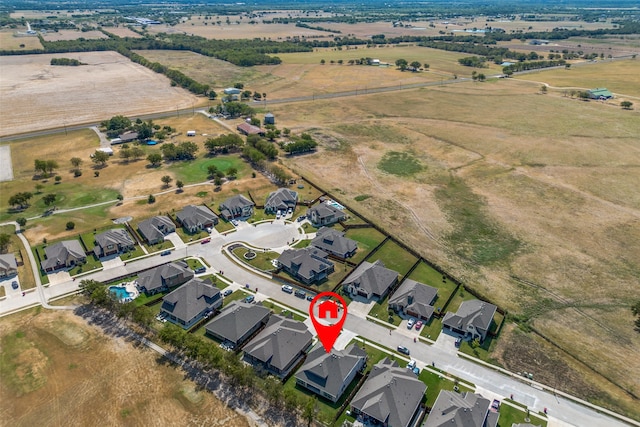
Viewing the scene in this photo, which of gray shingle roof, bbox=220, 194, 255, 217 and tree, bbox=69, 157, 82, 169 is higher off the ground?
gray shingle roof, bbox=220, 194, 255, 217

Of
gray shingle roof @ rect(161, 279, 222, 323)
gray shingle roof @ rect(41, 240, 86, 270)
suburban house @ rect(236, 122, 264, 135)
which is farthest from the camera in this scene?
suburban house @ rect(236, 122, 264, 135)

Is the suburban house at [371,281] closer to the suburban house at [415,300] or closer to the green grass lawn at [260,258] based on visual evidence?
the suburban house at [415,300]

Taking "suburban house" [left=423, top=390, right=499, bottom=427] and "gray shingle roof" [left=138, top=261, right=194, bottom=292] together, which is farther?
"gray shingle roof" [left=138, top=261, right=194, bottom=292]

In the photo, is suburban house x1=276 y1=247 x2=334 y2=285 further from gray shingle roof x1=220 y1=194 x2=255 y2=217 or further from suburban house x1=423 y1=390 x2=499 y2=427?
suburban house x1=423 y1=390 x2=499 y2=427

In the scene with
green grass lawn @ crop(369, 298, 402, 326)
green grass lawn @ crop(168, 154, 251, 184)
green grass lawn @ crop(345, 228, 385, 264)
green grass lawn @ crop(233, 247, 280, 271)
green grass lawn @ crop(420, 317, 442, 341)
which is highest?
green grass lawn @ crop(420, 317, 442, 341)

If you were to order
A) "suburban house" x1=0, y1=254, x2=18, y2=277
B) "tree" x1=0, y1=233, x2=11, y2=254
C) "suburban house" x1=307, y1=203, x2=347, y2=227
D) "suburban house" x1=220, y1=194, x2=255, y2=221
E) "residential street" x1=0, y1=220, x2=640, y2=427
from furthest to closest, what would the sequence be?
"suburban house" x1=220, y1=194, x2=255, y2=221 < "suburban house" x1=307, y1=203, x2=347, y2=227 < "tree" x1=0, y1=233, x2=11, y2=254 < "suburban house" x1=0, y1=254, x2=18, y2=277 < "residential street" x1=0, y1=220, x2=640, y2=427

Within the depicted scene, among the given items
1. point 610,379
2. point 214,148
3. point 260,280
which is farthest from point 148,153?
point 610,379

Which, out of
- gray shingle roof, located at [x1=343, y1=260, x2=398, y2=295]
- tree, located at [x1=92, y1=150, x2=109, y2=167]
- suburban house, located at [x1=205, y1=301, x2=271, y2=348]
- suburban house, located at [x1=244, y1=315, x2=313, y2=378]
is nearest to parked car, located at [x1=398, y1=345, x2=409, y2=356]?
gray shingle roof, located at [x1=343, y1=260, x2=398, y2=295]
